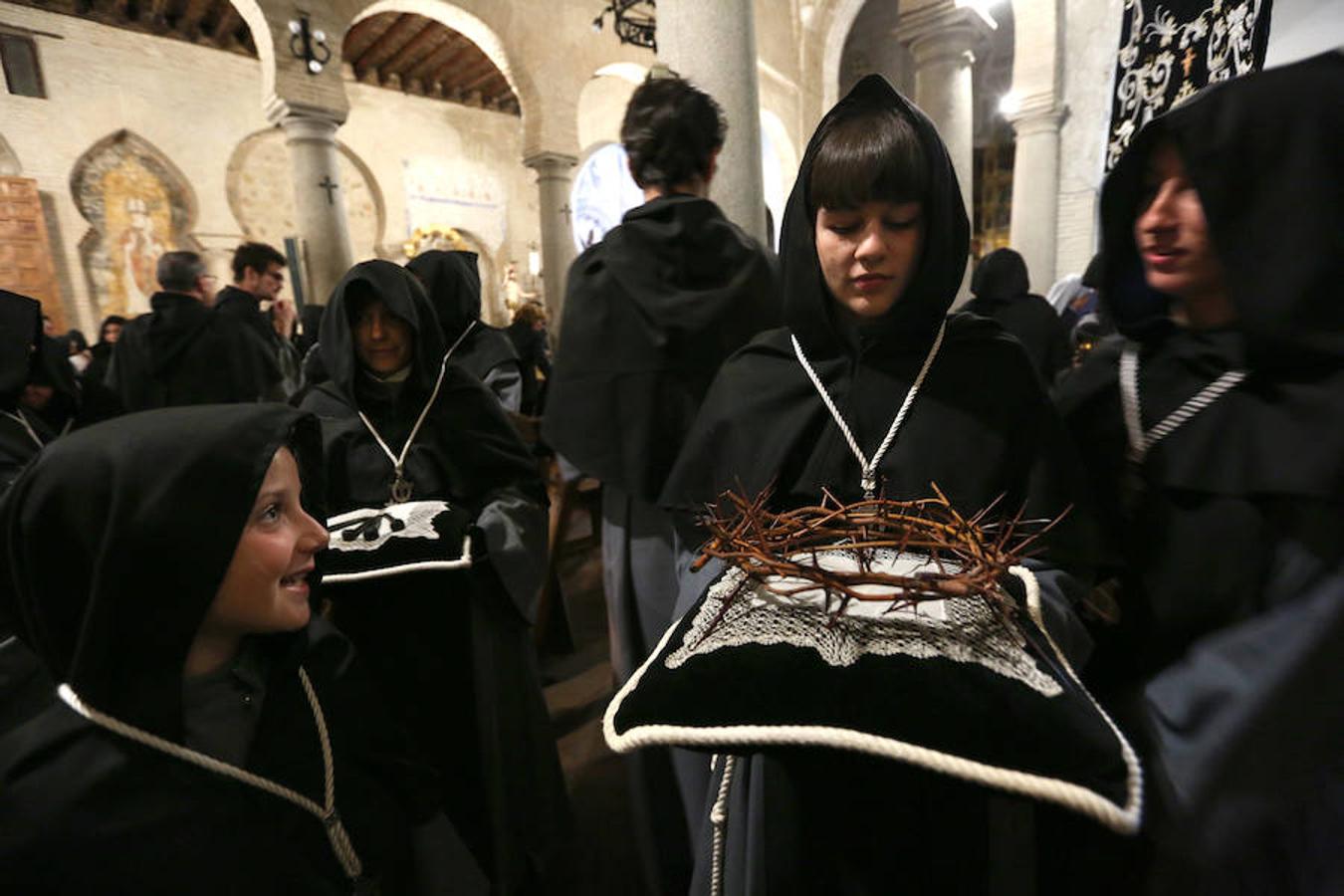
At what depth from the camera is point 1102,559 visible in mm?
1217

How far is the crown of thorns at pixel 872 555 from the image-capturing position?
874 mm

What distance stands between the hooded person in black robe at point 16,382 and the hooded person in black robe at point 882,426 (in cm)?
260

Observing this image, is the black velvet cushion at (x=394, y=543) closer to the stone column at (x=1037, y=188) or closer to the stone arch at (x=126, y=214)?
the stone column at (x=1037, y=188)

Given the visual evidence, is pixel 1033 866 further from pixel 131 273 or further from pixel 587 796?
pixel 131 273

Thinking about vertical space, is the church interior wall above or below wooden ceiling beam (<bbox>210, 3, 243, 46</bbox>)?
below

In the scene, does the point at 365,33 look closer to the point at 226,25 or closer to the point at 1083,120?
the point at 226,25

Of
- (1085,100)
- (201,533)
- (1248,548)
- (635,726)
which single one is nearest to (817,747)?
(635,726)

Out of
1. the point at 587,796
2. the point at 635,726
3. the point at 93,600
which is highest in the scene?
the point at 93,600

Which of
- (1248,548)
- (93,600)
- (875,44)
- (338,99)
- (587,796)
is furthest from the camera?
Result: (875,44)

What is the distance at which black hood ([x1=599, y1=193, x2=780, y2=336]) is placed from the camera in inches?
84.3

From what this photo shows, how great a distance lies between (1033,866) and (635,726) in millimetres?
894

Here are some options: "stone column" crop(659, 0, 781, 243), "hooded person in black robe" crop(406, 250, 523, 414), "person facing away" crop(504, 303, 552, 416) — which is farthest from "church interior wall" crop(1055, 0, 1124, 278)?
"hooded person in black robe" crop(406, 250, 523, 414)

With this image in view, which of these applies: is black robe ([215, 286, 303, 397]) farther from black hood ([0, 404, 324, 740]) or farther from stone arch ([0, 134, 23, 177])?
stone arch ([0, 134, 23, 177])

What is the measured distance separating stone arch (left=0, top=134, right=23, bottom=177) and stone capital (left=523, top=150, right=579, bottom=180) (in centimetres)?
762
